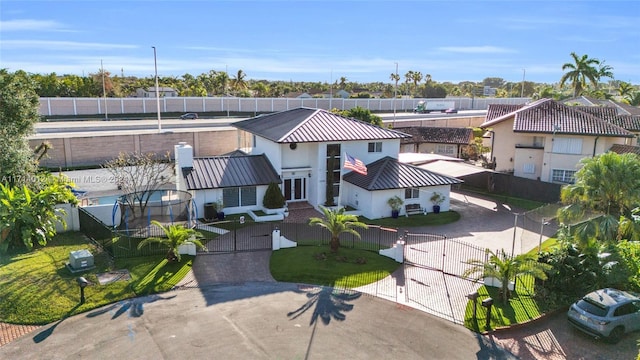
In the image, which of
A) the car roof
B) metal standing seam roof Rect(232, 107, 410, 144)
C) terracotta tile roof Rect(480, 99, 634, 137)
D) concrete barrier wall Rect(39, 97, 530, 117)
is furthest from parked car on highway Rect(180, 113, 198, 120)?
the car roof

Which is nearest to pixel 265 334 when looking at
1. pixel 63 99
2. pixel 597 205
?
pixel 597 205

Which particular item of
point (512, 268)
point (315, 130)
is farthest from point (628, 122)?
point (512, 268)

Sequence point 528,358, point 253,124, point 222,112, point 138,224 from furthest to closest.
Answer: point 222,112 → point 253,124 → point 138,224 → point 528,358

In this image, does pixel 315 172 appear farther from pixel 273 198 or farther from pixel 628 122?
pixel 628 122

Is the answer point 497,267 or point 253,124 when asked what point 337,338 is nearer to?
point 497,267

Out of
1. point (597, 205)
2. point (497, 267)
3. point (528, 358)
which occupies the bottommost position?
point (528, 358)

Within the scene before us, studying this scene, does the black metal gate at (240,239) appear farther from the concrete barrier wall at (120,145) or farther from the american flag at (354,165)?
the concrete barrier wall at (120,145)
